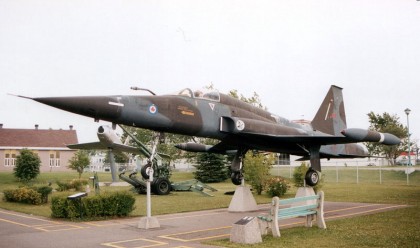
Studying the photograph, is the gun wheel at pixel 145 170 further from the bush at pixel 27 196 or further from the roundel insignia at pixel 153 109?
the bush at pixel 27 196

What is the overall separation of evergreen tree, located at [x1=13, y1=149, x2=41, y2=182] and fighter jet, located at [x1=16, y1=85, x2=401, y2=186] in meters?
27.9

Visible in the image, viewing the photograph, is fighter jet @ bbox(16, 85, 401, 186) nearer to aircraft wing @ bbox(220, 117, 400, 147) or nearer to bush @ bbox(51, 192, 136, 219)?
aircraft wing @ bbox(220, 117, 400, 147)

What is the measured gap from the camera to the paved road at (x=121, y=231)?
10461 millimetres

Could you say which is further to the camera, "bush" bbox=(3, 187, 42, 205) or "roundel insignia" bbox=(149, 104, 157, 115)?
"bush" bbox=(3, 187, 42, 205)

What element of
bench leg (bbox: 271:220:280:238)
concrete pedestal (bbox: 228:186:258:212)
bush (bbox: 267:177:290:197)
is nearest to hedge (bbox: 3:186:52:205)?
concrete pedestal (bbox: 228:186:258:212)

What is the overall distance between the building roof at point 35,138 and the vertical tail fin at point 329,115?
5712cm

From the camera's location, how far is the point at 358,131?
1395 cm

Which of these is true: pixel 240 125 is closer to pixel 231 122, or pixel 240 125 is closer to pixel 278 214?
pixel 231 122

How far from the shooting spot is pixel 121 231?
487 inches

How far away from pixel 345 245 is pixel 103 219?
9155 millimetres

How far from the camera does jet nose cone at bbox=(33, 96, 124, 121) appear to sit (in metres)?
10.5

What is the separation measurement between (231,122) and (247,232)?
5429 millimetres

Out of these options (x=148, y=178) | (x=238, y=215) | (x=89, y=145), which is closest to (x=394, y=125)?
(x=89, y=145)

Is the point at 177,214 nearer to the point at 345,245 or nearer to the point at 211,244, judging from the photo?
the point at 211,244
